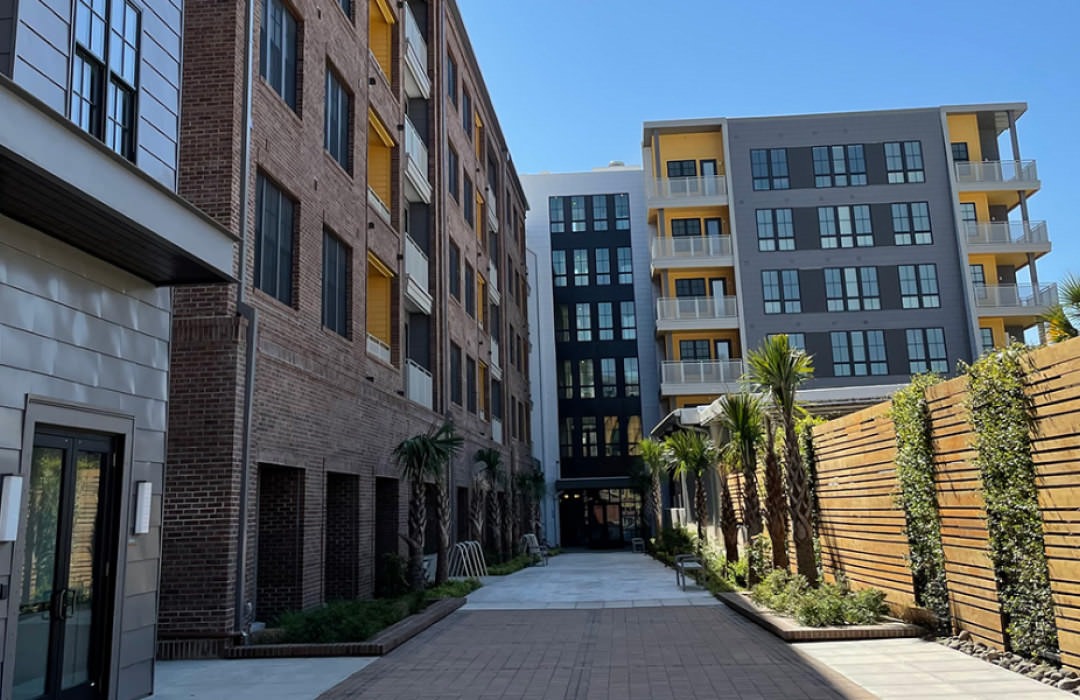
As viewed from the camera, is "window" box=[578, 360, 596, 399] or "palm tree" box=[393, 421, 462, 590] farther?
"window" box=[578, 360, 596, 399]

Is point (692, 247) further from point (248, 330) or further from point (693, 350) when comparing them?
point (248, 330)

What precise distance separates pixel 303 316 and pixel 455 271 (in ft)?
44.3

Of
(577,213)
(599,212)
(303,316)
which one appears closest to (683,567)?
(303,316)

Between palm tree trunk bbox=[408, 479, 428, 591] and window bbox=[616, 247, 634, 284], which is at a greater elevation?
window bbox=[616, 247, 634, 284]

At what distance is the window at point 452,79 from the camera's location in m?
27.8

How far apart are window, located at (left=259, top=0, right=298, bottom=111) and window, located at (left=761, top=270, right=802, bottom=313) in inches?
1109

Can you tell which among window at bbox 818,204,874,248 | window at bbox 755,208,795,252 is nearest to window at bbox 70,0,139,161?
window at bbox 755,208,795,252

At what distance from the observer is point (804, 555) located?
1355 cm

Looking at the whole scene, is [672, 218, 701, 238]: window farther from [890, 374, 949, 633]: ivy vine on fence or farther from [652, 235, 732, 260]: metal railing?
[890, 374, 949, 633]: ivy vine on fence

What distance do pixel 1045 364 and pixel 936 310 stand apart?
3310cm

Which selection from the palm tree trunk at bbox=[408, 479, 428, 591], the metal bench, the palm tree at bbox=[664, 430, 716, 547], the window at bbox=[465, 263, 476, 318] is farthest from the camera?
the window at bbox=[465, 263, 476, 318]

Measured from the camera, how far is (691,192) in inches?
1585

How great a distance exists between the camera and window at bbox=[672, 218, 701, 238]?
134 feet

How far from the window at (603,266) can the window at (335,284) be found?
32786 millimetres
